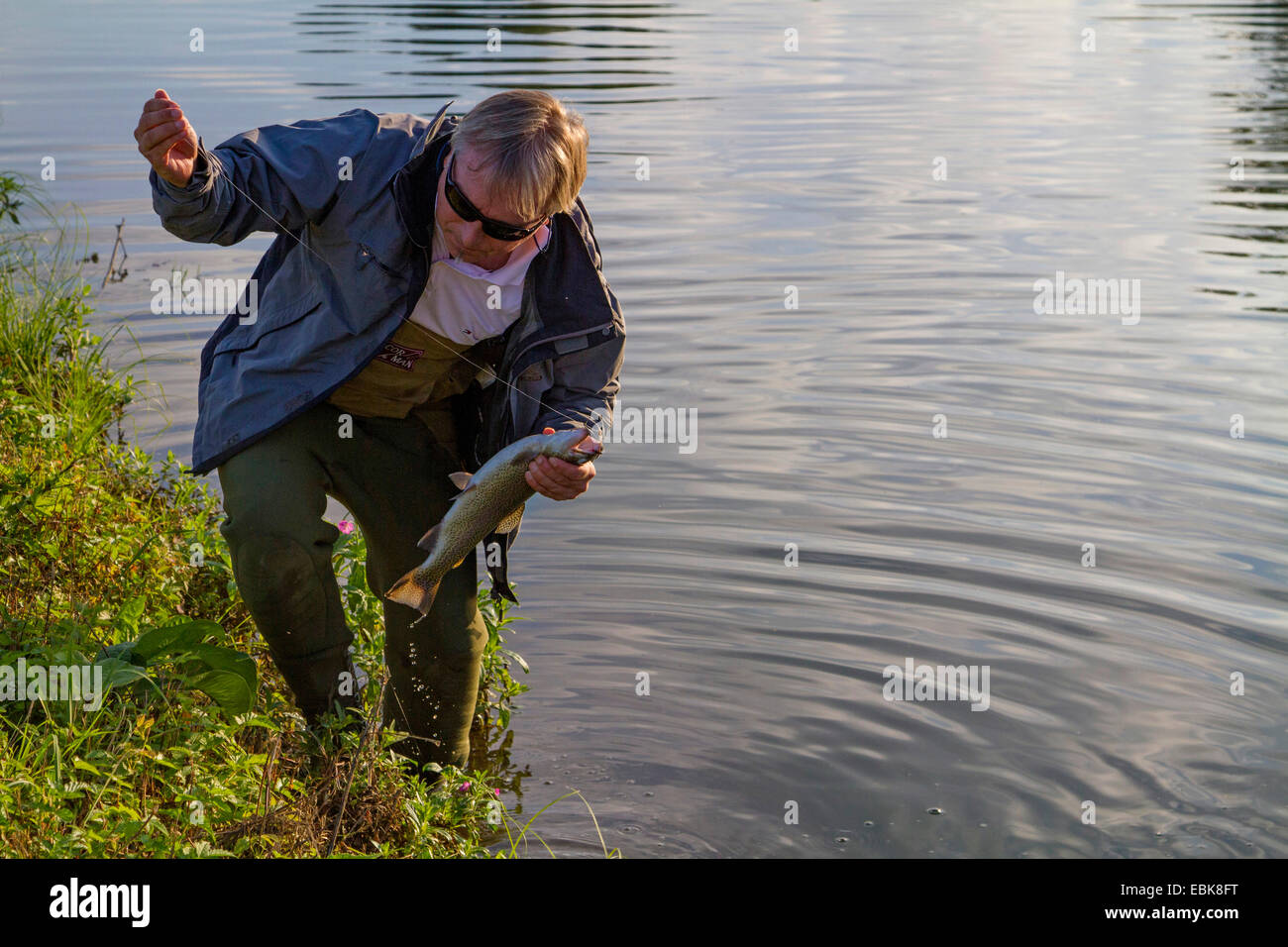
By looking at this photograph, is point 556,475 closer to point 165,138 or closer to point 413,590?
point 413,590

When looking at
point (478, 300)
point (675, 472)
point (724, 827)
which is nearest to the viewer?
point (478, 300)

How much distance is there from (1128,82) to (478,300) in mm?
20735

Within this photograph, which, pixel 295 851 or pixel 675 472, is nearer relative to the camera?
pixel 295 851

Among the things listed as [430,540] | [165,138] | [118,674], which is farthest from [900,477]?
[165,138]

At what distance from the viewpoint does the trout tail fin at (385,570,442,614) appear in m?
4.34

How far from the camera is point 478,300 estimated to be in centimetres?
450

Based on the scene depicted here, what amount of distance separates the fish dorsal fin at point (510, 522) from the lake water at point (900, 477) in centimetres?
126

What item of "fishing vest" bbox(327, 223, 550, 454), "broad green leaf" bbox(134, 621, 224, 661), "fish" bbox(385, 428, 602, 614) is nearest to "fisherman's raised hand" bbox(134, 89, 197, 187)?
"fishing vest" bbox(327, 223, 550, 454)

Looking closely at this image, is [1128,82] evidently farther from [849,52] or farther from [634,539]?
[634,539]

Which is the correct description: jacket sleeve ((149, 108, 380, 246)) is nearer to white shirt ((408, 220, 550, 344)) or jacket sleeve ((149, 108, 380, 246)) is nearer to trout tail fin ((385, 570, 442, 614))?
white shirt ((408, 220, 550, 344))

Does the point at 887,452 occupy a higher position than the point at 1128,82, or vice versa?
the point at 1128,82

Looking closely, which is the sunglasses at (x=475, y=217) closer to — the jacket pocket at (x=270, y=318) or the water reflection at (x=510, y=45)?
the jacket pocket at (x=270, y=318)

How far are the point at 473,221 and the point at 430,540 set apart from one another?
97 cm

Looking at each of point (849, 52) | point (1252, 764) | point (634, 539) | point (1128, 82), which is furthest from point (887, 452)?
point (849, 52)
